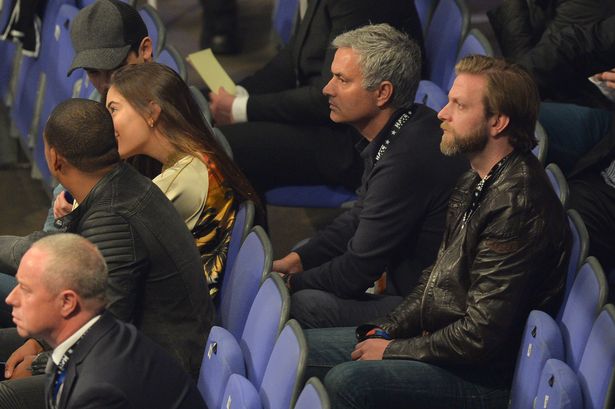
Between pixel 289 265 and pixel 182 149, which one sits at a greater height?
pixel 182 149

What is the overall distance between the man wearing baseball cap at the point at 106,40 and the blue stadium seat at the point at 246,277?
94 centimetres

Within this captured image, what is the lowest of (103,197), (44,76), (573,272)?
(44,76)

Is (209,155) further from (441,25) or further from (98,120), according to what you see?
(441,25)

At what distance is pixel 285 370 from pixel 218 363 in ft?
0.76

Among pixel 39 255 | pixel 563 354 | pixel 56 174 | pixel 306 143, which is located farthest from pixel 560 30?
pixel 39 255

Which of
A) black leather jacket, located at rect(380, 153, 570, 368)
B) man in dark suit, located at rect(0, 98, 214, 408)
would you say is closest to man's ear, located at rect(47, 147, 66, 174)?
man in dark suit, located at rect(0, 98, 214, 408)

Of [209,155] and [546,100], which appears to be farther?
[546,100]

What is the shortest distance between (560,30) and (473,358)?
1.73m

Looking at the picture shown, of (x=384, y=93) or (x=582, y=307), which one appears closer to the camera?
(x=582, y=307)

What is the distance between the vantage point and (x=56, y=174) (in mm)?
2848

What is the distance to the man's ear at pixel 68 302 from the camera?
7.51 ft

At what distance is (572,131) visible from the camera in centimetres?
392

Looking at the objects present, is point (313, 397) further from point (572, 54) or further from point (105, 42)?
point (572, 54)

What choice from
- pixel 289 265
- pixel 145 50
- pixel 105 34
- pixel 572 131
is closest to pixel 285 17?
pixel 145 50
